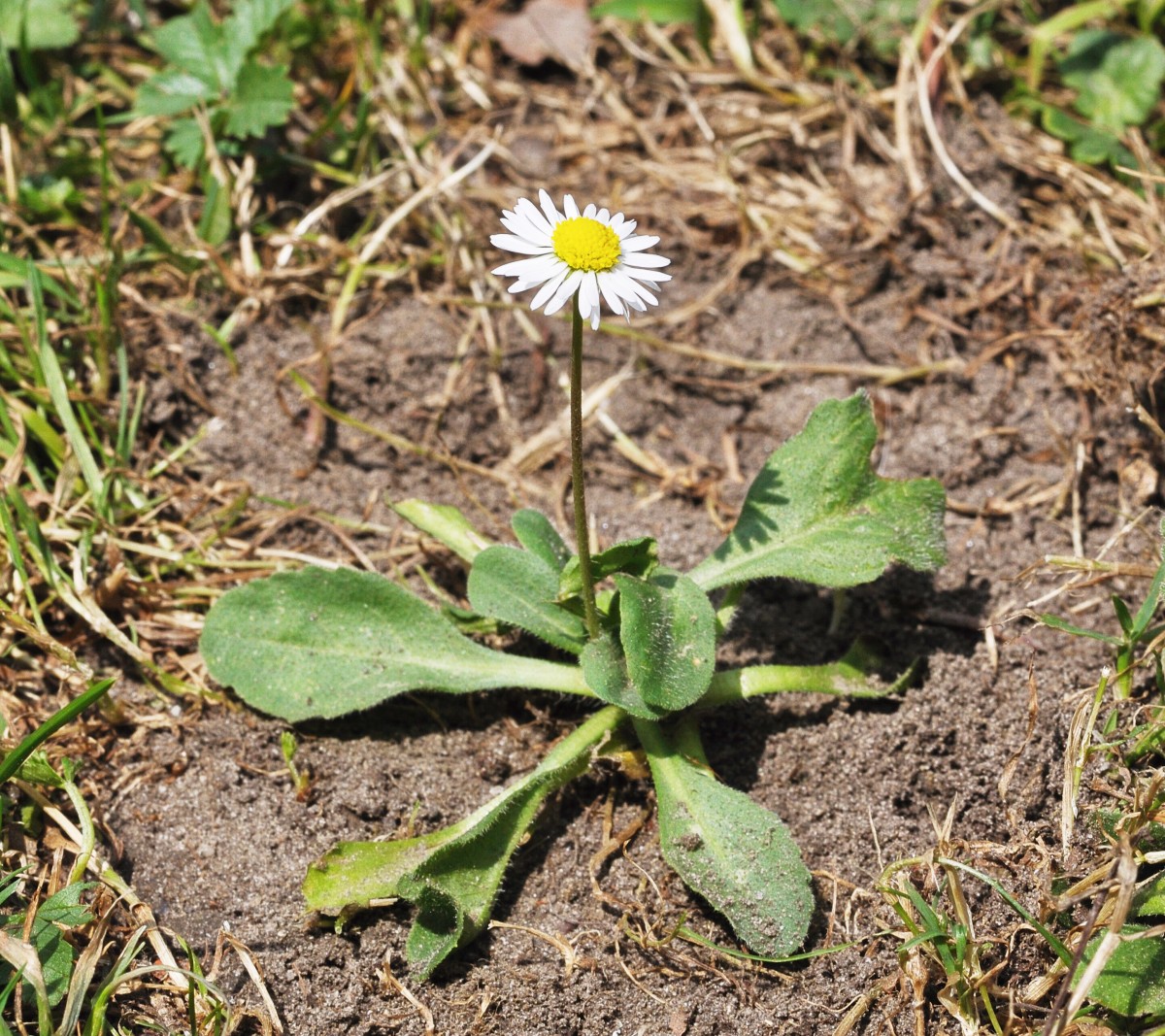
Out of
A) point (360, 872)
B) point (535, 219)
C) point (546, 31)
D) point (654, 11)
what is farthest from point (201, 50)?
point (360, 872)

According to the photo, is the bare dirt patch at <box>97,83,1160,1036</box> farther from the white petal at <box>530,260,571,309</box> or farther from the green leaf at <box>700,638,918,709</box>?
the white petal at <box>530,260,571,309</box>

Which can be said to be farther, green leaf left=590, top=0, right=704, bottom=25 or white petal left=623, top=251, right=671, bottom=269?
green leaf left=590, top=0, right=704, bottom=25

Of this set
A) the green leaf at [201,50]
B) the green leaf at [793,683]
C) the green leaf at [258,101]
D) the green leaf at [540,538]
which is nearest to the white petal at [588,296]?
the green leaf at [540,538]

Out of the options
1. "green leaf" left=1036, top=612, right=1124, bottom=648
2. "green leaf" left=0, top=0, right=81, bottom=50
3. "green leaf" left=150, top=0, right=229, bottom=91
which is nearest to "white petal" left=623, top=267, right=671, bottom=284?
"green leaf" left=1036, top=612, right=1124, bottom=648

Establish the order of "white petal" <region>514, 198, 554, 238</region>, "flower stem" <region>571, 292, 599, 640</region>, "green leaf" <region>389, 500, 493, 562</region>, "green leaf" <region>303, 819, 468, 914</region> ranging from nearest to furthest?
"flower stem" <region>571, 292, 599, 640</region>
"white petal" <region>514, 198, 554, 238</region>
"green leaf" <region>303, 819, 468, 914</region>
"green leaf" <region>389, 500, 493, 562</region>

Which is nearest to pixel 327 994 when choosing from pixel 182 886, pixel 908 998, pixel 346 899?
pixel 346 899

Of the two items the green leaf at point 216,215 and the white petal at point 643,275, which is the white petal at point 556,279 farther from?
the green leaf at point 216,215

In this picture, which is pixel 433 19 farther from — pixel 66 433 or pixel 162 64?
pixel 66 433
